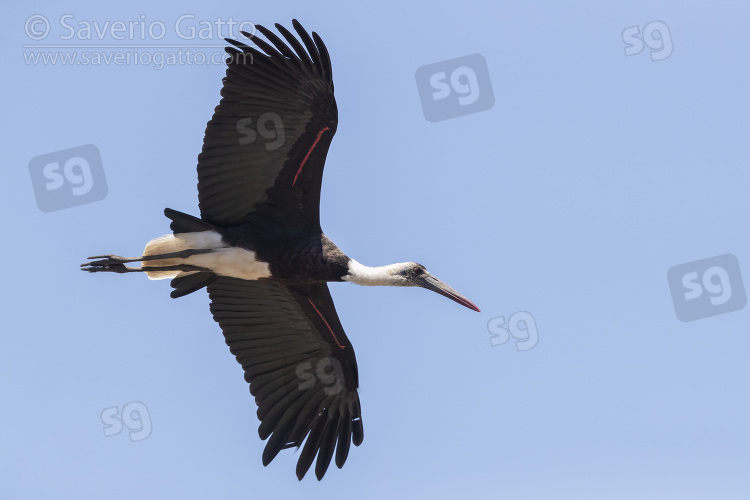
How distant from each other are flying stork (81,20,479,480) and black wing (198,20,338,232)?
1 centimetres

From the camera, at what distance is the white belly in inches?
543

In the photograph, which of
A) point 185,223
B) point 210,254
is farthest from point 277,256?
point 185,223

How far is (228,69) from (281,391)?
4.14 m

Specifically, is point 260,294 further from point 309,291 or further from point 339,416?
point 339,416

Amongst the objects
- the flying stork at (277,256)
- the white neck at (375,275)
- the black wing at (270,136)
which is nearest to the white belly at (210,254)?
the flying stork at (277,256)

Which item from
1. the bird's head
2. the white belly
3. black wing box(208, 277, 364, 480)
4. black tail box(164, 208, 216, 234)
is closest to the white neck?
the bird's head

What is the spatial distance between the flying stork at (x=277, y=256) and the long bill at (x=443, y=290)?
1cm

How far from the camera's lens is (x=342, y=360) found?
49.1 feet

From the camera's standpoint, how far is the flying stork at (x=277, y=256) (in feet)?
43.5

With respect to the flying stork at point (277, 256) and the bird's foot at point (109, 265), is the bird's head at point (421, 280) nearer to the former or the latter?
Result: the flying stork at point (277, 256)

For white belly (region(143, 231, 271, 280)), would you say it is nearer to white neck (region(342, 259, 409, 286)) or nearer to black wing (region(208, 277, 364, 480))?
black wing (region(208, 277, 364, 480))

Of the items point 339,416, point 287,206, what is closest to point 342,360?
point 339,416

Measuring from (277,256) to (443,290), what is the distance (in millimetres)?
2187

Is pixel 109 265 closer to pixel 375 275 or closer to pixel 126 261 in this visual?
pixel 126 261
